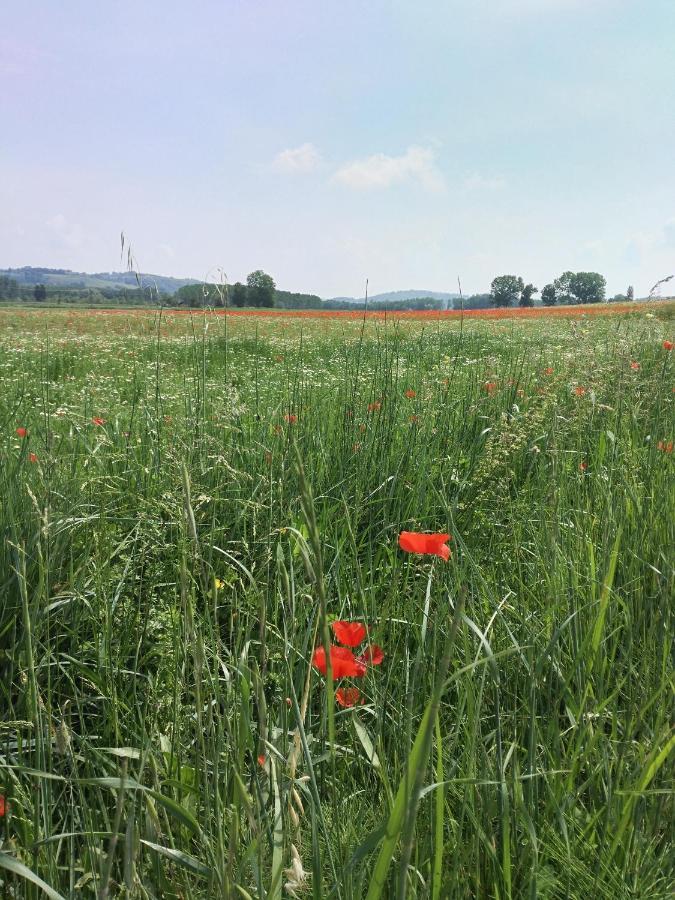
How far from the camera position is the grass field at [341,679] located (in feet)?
2.63

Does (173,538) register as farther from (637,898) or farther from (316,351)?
(316,351)

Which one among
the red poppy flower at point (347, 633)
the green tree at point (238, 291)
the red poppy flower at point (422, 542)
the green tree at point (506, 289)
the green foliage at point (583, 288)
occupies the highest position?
the green foliage at point (583, 288)

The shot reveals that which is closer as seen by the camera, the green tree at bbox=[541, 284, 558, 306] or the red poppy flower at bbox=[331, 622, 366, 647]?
the red poppy flower at bbox=[331, 622, 366, 647]

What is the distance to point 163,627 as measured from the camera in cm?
164

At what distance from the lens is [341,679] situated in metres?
1.25

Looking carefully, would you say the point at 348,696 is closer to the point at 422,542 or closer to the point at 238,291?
the point at 422,542

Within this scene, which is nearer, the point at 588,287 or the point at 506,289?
the point at 506,289

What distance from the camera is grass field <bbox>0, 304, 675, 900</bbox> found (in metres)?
0.80

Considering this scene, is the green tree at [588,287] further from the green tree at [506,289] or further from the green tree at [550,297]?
the green tree at [506,289]

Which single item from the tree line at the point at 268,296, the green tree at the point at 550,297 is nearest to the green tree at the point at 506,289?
the tree line at the point at 268,296

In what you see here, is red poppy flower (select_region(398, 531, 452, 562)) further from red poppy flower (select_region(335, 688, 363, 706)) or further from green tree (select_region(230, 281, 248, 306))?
green tree (select_region(230, 281, 248, 306))

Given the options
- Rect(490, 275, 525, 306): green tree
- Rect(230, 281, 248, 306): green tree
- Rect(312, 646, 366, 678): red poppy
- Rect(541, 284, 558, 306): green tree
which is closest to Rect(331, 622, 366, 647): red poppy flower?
Rect(312, 646, 366, 678): red poppy

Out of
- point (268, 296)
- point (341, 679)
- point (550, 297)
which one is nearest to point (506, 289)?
point (268, 296)

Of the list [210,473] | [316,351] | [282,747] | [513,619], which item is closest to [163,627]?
[210,473]
